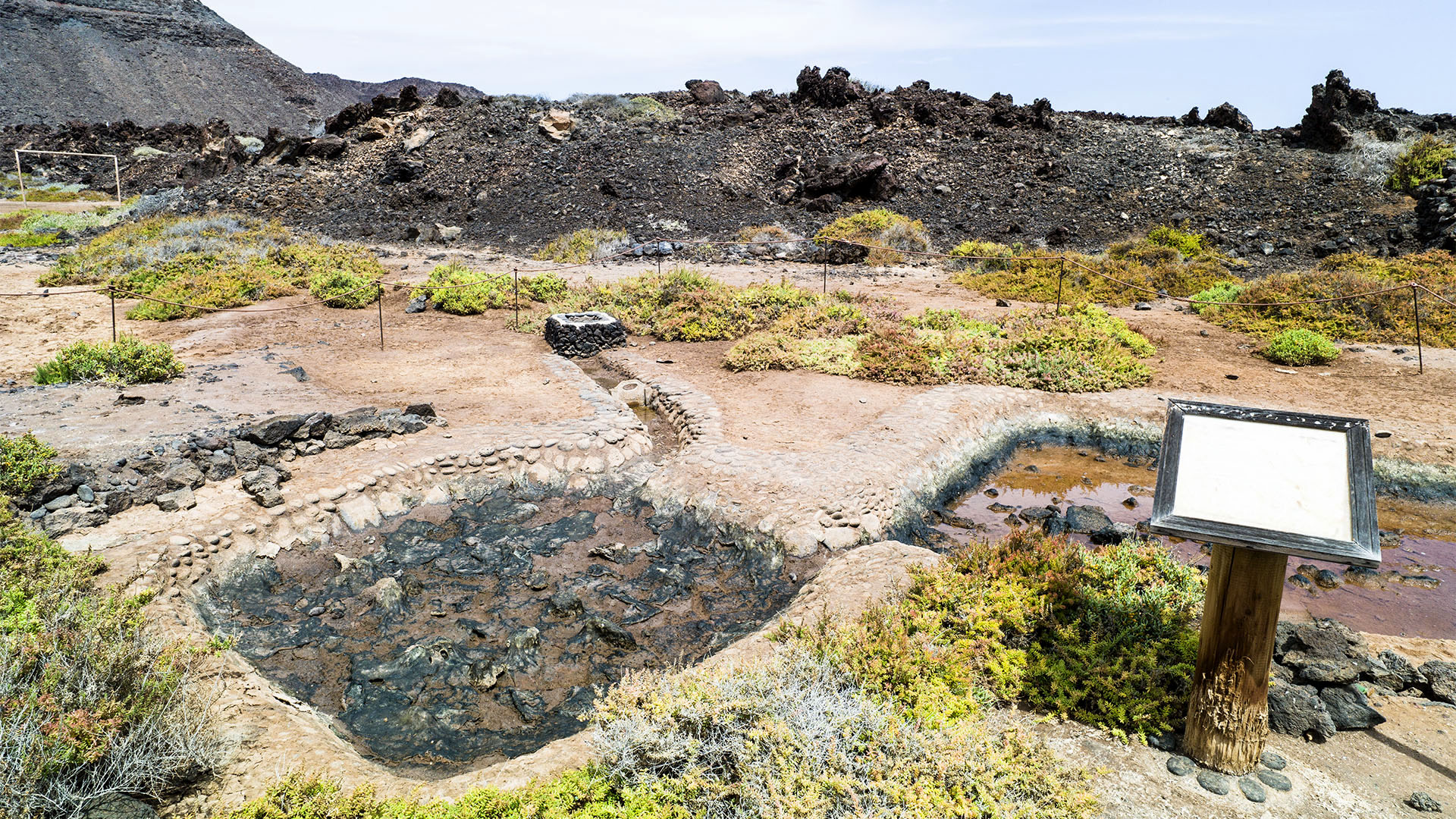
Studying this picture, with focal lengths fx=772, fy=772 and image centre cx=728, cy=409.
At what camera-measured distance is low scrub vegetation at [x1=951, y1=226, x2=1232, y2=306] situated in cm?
1747

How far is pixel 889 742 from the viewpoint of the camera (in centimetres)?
403

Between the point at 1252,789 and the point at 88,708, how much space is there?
5.90m

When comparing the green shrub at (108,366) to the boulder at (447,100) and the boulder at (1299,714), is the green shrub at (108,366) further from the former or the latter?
the boulder at (447,100)

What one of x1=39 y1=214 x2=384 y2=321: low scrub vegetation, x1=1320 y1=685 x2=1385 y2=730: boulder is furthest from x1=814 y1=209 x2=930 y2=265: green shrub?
x1=1320 y1=685 x2=1385 y2=730: boulder

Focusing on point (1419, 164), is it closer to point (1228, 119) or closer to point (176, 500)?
point (1228, 119)

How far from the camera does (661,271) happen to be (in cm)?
2052

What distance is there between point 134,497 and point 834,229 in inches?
832

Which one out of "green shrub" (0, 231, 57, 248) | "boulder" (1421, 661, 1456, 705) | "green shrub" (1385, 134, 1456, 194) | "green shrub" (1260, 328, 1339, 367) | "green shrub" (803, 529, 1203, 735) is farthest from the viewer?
"green shrub" (1385, 134, 1456, 194)

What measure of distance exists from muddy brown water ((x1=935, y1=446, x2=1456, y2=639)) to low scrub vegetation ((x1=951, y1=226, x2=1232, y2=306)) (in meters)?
7.33

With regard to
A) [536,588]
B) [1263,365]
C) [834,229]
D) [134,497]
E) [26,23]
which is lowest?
[536,588]

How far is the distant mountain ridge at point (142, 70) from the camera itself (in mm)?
64500

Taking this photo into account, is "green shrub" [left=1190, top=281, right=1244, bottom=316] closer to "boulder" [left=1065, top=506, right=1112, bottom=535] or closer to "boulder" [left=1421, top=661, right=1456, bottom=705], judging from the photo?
"boulder" [left=1065, top=506, right=1112, bottom=535]

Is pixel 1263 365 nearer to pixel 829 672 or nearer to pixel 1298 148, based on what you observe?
pixel 829 672

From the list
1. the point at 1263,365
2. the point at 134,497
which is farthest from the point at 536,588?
the point at 1263,365
